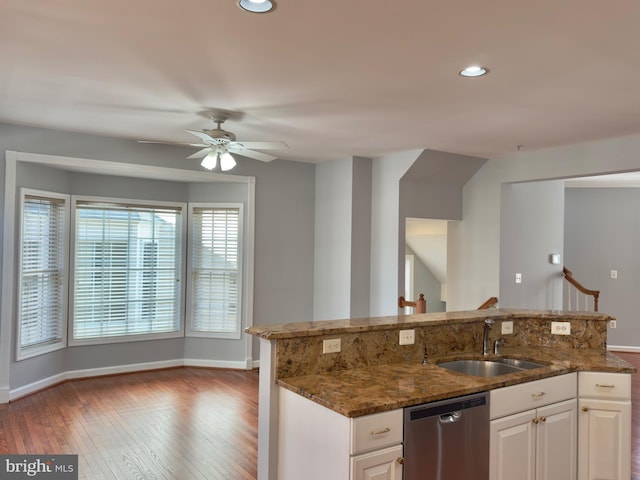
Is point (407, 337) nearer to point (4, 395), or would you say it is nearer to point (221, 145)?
point (221, 145)

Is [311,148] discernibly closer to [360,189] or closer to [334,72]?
[360,189]

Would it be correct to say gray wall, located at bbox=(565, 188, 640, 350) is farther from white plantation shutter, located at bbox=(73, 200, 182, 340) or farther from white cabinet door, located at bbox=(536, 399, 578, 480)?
white plantation shutter, located at bbox=(73, 200, 182, 340)

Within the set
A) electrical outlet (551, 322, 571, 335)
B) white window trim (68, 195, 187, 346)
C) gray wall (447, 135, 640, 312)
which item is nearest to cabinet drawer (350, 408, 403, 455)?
electrical outlet (551, 322, 571, 335)

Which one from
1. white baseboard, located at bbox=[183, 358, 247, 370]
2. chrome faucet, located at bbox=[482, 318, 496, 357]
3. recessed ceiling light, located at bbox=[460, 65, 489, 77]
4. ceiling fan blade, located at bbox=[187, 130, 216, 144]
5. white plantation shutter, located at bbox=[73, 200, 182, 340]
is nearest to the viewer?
recessed ceiling light, located at bbox=[460, 65, 489, 77]

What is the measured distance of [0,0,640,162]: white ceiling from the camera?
7.48 ft

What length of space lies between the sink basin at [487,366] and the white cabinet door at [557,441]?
334 millimetres

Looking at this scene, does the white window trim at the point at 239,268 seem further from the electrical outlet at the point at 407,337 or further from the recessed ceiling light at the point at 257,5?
the recessed ceiling light at the point at 257,5

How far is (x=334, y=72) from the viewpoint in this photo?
3029 mm

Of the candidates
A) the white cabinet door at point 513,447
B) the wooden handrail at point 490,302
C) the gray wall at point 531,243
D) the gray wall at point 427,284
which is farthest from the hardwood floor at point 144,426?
the gray wall at point 427,284

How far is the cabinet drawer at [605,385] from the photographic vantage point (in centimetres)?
282

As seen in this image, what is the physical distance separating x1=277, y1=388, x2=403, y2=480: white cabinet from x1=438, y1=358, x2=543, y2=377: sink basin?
1.01 meters

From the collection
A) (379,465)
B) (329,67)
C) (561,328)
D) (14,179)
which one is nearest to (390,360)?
(379,465)

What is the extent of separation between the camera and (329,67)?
9.68 feet

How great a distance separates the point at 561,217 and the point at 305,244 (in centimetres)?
351
